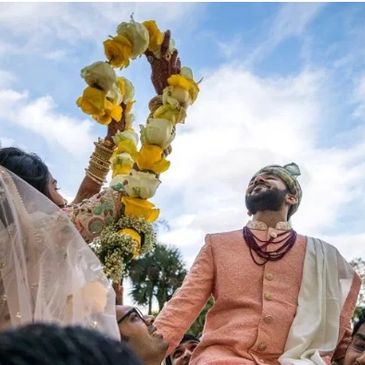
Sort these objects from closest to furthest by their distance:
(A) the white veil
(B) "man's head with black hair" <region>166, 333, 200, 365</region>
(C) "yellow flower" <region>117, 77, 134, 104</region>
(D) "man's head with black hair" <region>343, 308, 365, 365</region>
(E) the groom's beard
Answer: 1. (A) the white veil
2. (D) "man's head with black hair" <region>343, 308, 365, 365</region>
3. (C) "yellow flower" <region>117, 77, 134, 104</region>
4. (E) the groom's beard
5. (B) "man's head with black hair" <region>166, 333, 200, 365</region>

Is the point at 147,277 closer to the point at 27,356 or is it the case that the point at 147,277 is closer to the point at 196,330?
the point at 196,330

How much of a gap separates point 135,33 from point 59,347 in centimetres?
258

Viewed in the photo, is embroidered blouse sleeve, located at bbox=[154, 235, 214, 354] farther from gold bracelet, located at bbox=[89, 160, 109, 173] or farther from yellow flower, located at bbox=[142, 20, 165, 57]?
yellow flower, located at bbox=[142, 20, 165, 57]

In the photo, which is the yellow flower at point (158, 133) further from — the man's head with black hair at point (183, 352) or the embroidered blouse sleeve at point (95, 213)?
the man's head with black hair at point (183, 352)

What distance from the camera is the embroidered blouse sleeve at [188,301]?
3.31 meters

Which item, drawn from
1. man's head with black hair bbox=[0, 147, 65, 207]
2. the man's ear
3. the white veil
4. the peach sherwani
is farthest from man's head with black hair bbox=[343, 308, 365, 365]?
man's head with black hair bbox=[0, 147, 65, 207]

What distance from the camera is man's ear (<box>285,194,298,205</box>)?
3.73 meters

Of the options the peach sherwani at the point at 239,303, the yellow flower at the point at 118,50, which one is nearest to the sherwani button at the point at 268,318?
the peach sherwani at the point at 239,303

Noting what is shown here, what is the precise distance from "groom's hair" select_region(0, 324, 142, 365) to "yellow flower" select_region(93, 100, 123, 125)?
7.82 feet

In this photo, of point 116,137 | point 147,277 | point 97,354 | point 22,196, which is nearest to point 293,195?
point 116,137

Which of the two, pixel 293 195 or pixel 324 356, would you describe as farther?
pixel 293 195

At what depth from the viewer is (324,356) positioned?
10.6 feet

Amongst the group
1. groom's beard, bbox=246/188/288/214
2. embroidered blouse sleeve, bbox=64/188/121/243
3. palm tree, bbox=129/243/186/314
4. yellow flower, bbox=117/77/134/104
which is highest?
palm tree, bbox=129/243/186/314

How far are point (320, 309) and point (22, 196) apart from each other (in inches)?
67.3
